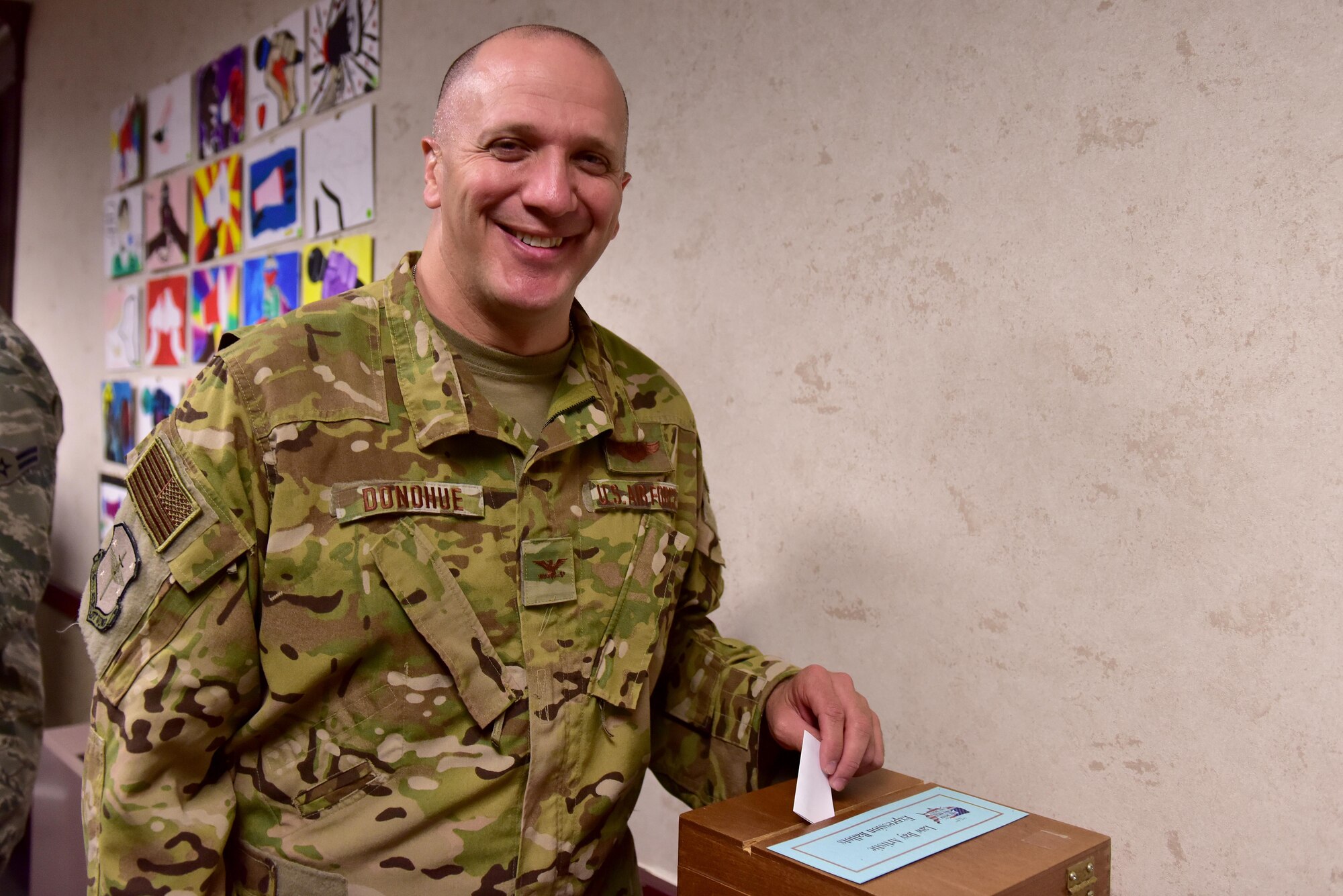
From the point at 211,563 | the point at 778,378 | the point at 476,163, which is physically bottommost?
the point at 211,563

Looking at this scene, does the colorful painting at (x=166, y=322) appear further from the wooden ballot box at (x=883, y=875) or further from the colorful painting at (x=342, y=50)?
the wooden ballot box at (x=883, y=875)

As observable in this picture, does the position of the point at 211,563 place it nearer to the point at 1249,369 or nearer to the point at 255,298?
the point at 1249,369

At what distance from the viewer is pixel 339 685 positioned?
1048 mm

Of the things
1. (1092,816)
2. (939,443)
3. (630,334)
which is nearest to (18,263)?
(630,334)

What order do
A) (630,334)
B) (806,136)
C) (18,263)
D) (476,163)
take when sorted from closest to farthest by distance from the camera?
(476,163)
(806,136)
(630,334)
(18,263)

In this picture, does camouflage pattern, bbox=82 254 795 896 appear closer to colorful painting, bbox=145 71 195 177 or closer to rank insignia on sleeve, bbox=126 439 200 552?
rank insignia on sleeve, bbox=126 439 200 552

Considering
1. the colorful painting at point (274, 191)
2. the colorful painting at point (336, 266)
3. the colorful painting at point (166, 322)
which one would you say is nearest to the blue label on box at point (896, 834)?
the colorful painting at point (336, 266)

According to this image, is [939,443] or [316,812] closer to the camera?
[316,812]

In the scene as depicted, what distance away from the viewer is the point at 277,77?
8.98ft

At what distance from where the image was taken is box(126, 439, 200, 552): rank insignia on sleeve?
3.20 feet

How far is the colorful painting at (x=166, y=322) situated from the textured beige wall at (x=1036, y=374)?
1.90 meters

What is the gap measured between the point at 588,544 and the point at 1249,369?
724 mm

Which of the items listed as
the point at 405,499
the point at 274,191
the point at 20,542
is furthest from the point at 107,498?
the point at 405,499

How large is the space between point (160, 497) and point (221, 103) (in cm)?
237
